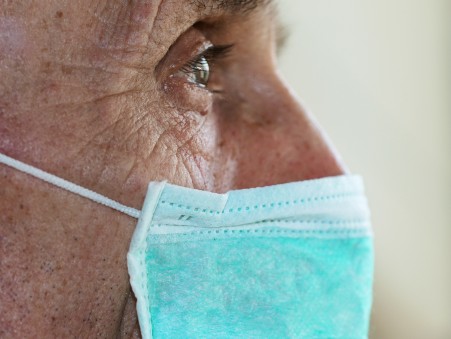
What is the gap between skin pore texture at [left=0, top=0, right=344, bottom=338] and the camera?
754 mm

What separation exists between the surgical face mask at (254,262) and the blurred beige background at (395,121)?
4.47ft

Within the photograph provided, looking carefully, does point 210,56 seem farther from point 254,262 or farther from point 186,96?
point 254,262

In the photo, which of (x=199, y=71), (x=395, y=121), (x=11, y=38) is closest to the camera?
(x=11, y=38)

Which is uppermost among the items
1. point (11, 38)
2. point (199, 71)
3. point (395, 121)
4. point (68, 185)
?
point (395, 121)

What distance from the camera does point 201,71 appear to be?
3.34 feet

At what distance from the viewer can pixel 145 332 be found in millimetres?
861

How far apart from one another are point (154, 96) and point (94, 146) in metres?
0.12

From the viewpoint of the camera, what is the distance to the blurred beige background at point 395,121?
2299 mm

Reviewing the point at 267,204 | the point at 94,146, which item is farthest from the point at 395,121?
the point at 94,146

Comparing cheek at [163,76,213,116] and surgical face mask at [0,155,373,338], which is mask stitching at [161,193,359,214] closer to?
surgical face mask at [0,155,373,338]

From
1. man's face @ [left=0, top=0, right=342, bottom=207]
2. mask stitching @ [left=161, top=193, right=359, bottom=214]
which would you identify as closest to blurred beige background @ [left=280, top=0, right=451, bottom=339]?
man's face @ [left=0, top=0, right=342, bottom=207]

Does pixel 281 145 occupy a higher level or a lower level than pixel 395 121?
lower

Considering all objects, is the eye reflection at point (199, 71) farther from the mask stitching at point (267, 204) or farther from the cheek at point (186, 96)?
the mask stitching at point (267, 204)

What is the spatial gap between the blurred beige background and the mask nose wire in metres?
1.50
